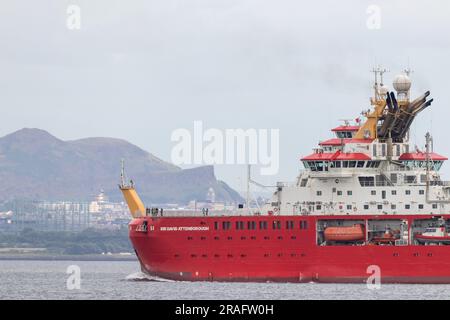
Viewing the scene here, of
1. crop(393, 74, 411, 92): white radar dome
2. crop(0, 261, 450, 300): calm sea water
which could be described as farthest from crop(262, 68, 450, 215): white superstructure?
crop(0, 261, 450, 300): calm sea water

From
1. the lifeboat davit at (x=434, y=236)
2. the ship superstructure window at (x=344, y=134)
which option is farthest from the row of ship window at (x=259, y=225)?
the ship superstructure window at (x=344, y=134)

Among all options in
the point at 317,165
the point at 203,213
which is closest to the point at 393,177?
the point at 317,165

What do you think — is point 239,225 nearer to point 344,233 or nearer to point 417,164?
point 344,233

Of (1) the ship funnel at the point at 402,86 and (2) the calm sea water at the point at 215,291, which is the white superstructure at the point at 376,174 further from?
(2) the calm sea water at the point at 215,291

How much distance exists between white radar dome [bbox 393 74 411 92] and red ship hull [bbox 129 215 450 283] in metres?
Answer: 8.24

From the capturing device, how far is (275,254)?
8738 centimetres

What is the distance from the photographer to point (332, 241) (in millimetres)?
87062

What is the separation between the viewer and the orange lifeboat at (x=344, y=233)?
86625 mm

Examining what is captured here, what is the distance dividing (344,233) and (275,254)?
420 cm
